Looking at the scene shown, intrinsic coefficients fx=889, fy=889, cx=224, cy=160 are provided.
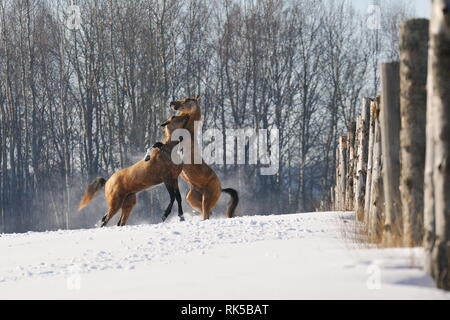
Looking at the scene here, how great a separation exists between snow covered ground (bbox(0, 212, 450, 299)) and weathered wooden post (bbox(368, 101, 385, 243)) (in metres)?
0.31

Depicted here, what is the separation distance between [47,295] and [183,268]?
1178 mm

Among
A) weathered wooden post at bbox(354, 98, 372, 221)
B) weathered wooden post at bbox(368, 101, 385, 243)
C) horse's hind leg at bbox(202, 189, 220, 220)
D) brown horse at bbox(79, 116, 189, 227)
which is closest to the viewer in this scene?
weathered wooden post at bbox(368, 101, 385, 243)

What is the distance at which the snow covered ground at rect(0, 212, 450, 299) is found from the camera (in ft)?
18.9

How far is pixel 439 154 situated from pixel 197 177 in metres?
9.07

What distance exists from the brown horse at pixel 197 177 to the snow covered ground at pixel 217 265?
3510 mm

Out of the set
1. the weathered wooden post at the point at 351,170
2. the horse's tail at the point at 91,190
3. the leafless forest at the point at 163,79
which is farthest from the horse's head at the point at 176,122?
the leafless forest at the point at 163,79

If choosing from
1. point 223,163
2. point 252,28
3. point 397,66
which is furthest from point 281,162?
point 397,66

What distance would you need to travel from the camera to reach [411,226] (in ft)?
23.0

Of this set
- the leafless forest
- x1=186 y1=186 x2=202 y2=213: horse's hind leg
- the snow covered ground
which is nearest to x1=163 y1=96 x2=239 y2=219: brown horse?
x1=186 y1=186 x2=202 y2=213: horse's hind leg

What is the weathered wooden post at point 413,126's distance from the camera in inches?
276

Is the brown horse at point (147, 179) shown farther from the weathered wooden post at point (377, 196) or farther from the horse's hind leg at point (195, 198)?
the weathered wooden post at point (377, 196)

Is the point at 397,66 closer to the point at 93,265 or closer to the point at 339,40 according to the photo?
the point at 93,265

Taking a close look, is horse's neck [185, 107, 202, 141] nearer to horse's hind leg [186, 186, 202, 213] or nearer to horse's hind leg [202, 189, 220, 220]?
horse's hind leg [202, 189, 220, 220]

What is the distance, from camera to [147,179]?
48.5 ft
